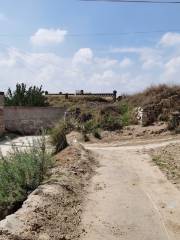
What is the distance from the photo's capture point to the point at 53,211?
8711 mm

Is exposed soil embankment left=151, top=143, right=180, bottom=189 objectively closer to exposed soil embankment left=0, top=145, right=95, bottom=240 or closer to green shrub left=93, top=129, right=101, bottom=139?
exposed soil embankment left=0, top=145, right=95, bottom=240

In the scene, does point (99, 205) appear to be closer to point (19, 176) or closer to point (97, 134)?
point (19, 176)

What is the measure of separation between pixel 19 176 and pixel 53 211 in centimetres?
223

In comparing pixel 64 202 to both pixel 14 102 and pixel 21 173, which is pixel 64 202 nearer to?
pixel 21 173

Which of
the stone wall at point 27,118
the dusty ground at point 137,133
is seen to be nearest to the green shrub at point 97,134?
the dusty ground at point 137,133

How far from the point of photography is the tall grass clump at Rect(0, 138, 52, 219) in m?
9.92

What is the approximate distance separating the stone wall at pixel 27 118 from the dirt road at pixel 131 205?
18038 mm

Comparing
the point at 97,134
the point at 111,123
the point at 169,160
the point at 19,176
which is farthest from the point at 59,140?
the point at 19,176

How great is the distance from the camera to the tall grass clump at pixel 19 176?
391 inches

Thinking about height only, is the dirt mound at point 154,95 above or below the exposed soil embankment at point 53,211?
above

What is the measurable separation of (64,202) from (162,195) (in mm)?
2567

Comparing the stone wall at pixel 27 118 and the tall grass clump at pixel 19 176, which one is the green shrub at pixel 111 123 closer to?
the stone wall at pixel 27 118

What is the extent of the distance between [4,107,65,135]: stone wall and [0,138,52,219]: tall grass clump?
20379 mm

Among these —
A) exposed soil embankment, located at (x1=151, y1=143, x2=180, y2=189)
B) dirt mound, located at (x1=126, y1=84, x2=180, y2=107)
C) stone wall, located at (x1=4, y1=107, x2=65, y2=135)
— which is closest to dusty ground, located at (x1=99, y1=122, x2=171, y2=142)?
dirt mound, located at (x1=126, y1=84, x2=180, y2=107)
